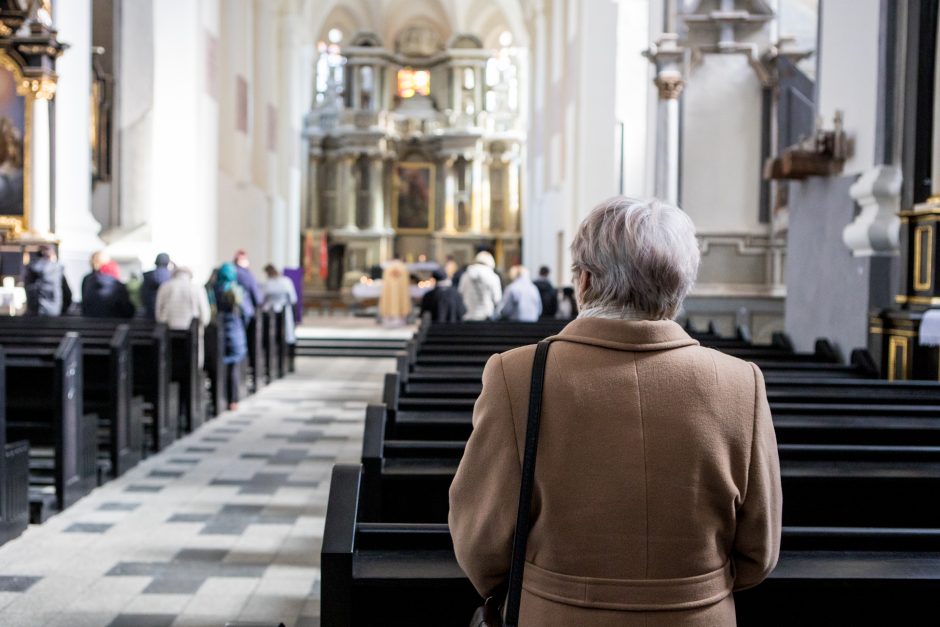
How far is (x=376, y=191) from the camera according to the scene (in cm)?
3116

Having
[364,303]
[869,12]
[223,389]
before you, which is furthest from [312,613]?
[364,303]

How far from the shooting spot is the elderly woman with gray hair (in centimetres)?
163

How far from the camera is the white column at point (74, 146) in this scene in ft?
42.6

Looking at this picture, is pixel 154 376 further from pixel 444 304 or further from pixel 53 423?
pixel 444 304

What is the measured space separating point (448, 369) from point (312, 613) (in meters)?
1.95

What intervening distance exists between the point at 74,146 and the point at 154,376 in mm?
6078

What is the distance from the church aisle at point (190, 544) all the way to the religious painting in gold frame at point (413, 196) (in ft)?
75.8

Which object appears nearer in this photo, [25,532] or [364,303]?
[25,532]

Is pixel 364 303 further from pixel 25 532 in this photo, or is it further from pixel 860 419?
pixel 860 419

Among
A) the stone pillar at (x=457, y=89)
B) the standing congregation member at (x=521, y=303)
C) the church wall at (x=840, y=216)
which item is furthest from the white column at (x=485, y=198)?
the church wall at (x=840, y=216)

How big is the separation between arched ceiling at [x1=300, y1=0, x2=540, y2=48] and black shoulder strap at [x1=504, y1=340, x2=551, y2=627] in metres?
30.5

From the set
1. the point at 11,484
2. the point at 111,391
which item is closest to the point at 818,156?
the point at 111,391

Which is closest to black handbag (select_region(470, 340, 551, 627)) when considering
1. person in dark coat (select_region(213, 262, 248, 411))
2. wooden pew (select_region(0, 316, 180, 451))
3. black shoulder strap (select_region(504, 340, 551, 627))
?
black shoulder strap (select_region(504, 340, 551, 627))

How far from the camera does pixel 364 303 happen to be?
27172 mm
